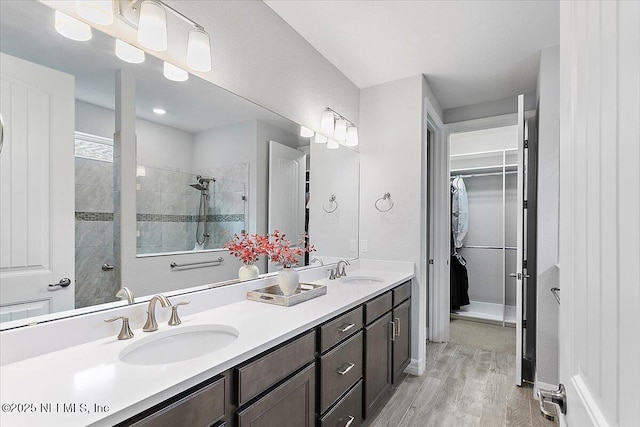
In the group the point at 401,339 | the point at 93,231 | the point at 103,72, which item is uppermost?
the point at 103,72

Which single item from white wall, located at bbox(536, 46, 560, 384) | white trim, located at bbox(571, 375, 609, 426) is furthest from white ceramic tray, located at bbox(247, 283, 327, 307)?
white wall, located at bbox(536, 46, 560, 384)

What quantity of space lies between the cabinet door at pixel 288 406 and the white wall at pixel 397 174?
1.69 metres

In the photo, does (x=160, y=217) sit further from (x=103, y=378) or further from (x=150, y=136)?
(x=103, y=378)

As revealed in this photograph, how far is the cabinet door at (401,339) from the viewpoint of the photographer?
2.47 meters

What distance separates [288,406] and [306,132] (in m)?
1.84

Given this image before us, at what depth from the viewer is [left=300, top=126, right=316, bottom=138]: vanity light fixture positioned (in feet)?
8.08

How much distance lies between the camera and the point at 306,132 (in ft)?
8.25

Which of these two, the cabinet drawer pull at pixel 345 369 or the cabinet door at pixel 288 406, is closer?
the cabinet door at pixel 288 406

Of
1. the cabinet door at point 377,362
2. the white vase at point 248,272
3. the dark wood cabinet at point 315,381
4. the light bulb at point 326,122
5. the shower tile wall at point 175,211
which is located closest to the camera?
the dark wood cabinet at point 315,381

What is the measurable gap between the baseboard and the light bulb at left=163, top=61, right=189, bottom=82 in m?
2.77

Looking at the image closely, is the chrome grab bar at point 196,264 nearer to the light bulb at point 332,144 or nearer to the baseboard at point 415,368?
the light bulb at point 332,144

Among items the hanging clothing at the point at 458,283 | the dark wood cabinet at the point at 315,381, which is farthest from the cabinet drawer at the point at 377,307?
the hanging clothing at the point at 458,283

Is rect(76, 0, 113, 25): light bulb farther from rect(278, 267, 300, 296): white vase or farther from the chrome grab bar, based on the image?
rect(278, 267, 300, 296): white vase

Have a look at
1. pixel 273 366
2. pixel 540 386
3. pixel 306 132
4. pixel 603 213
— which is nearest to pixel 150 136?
pixel 273 366
